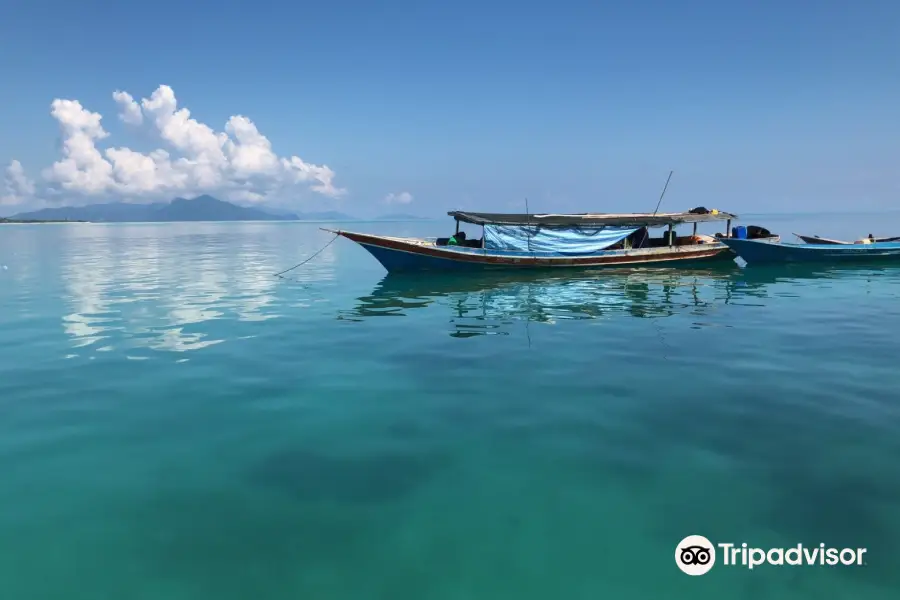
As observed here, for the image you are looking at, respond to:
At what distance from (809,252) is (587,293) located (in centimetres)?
1999

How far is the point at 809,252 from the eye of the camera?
108ft

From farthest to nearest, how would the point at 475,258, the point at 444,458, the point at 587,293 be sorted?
1. the point at 475,258
2. the point at 587,293
3. the point at 444,458

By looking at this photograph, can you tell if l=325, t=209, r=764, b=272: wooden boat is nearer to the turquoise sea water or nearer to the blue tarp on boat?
the blue tarp on boat

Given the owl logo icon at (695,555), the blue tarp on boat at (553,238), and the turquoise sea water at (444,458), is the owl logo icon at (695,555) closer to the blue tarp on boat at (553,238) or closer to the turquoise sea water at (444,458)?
the turquoise sea water at (444,458)

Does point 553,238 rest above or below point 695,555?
above

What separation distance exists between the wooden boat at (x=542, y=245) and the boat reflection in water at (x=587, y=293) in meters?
0.84

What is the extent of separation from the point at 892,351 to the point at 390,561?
13760mm

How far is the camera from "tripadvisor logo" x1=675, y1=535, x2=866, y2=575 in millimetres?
5254

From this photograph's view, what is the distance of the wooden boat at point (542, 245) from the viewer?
91.1 ft

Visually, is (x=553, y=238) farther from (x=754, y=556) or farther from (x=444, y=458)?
(x=754, y=556)

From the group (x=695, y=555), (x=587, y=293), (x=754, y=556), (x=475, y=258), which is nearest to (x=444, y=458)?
(x=695, y=555)

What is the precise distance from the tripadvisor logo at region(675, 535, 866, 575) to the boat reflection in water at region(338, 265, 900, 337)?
401 inches

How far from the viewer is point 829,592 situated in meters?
4.86

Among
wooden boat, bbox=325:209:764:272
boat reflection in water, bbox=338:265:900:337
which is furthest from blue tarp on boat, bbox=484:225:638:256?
boat reflection in water, bbox=338:265:900:337
